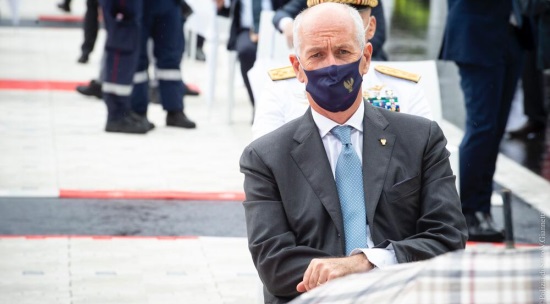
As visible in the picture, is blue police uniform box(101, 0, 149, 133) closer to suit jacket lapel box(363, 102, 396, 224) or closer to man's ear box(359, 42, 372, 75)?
man's ear box(359, 42, 372, 75)

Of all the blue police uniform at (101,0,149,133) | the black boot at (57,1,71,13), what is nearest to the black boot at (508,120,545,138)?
the blue police uniform at (101,0,149,133)

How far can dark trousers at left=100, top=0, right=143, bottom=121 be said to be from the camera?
966 cm

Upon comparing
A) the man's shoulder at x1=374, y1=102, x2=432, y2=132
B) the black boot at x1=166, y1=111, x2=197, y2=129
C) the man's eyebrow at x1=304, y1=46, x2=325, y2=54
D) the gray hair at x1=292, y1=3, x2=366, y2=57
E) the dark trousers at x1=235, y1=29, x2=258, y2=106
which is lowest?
the black boot at x1=166, y1=111, x2=197, y2=129

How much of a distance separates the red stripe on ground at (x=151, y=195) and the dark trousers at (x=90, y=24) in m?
6.16

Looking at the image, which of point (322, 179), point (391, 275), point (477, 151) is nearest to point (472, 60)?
point (477, 151)

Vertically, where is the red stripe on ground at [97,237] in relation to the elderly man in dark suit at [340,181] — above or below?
below

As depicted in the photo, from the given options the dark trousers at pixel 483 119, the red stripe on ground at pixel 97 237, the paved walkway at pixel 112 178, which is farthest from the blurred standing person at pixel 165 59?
the dark trousers at pixel 483 119

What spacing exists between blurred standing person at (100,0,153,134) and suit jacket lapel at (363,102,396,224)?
6.22 meters

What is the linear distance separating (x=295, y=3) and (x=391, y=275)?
5.51 meters

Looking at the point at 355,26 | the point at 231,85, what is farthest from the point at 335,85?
the point at 231,85

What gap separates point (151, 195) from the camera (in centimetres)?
788

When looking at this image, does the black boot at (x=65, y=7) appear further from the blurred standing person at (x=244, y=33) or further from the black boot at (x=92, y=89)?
the blurred standing person at (x=244, y=33)

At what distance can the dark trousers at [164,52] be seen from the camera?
10039 mm

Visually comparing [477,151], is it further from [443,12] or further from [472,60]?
[443,12]
